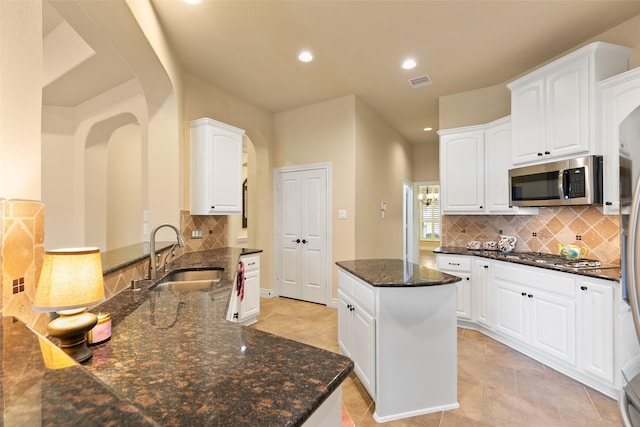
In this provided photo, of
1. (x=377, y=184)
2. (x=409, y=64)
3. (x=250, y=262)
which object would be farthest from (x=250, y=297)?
(x=409, y=64)

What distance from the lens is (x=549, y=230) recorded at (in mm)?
3131

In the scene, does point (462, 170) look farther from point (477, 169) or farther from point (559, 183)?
point (559, 183)

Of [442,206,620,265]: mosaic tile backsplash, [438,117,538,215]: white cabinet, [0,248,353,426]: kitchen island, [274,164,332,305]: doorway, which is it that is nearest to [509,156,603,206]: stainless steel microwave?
[438,117,538,215]: white cabinet

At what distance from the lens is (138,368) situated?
85 centimetres

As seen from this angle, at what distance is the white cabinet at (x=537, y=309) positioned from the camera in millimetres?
2357

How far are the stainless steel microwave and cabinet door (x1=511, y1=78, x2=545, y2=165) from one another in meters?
0.14

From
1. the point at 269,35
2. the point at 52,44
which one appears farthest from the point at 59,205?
the point at 269,35

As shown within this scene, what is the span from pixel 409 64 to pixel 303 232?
2.65m

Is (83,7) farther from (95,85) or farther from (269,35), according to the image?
(95,85)

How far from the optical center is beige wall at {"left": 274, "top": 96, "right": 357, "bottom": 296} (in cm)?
421

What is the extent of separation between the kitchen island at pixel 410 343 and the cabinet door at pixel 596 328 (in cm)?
110

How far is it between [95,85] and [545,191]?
4938 mm

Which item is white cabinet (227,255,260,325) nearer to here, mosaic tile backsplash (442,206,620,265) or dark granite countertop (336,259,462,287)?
dark granite countertop (336,259,462,287)

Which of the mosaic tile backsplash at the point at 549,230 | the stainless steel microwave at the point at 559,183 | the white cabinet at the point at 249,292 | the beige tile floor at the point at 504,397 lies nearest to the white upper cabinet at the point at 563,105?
the stainless steel microwave at the point at 559,183
